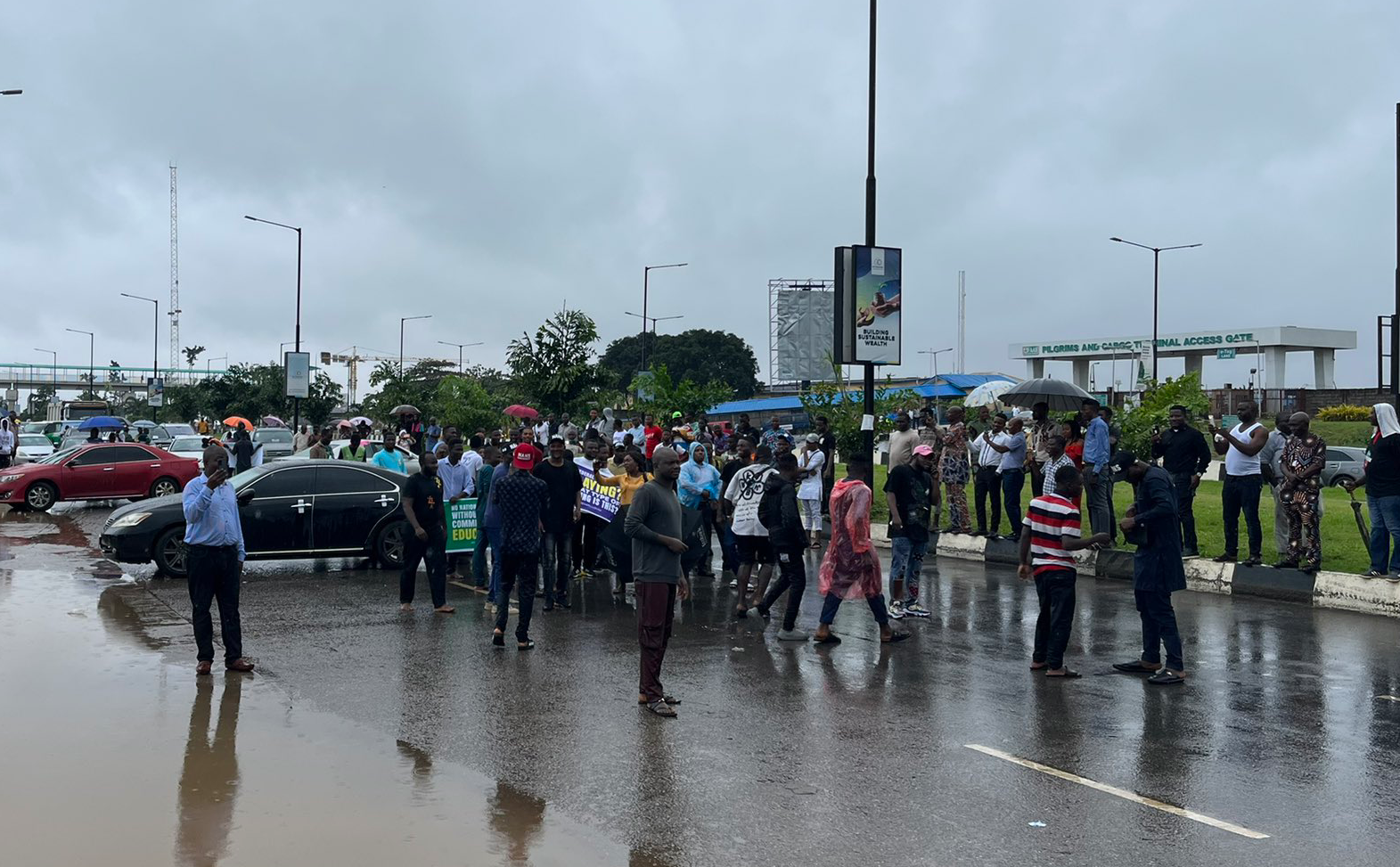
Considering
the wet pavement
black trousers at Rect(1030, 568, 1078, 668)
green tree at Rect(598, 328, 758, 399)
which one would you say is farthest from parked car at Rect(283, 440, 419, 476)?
green tree at Rect(598, 328, 758, 399)

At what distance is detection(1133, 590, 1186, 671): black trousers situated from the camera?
387 inches

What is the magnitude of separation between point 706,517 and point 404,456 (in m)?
5.92

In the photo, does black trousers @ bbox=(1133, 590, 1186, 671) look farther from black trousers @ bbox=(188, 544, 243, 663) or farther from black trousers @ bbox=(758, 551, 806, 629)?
black trousers @ bbox=(188, 544, 243, 663)

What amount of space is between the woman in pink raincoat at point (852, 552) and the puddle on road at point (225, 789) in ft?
14.6

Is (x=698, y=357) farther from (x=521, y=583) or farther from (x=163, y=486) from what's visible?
(x=521, y=583)

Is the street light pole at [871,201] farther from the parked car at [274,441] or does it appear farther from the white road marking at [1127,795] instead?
the parked car at [274,441]

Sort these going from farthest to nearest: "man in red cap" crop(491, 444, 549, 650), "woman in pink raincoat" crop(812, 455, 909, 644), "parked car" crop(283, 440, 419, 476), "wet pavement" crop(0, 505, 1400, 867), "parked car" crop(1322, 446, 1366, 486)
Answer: "parked car" crop(1322, 446, 1366, 486) → "parked car" crop(283, 440, 419, 476) → "woman in pink raincoat" crop(812, 455, 909, 644) → "man in red cap" crop(491, 444, 549, 650) → "wet pavement" crop(0, 505, 1400, 867)

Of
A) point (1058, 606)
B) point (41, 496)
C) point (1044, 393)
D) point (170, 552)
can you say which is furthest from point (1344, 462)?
point (41, 496)

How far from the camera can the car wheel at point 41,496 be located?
1004 inches

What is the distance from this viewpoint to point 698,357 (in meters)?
111

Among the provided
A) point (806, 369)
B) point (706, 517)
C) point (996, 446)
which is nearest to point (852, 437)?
point (996, 446)

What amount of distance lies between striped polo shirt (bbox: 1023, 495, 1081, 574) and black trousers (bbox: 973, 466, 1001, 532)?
8.54 metres

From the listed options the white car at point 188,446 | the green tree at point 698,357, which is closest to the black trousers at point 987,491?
Result: the white car at point 188,446

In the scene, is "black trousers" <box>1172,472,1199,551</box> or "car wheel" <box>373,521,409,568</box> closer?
"black trousers" <box>1172,472,1199,551</box>
